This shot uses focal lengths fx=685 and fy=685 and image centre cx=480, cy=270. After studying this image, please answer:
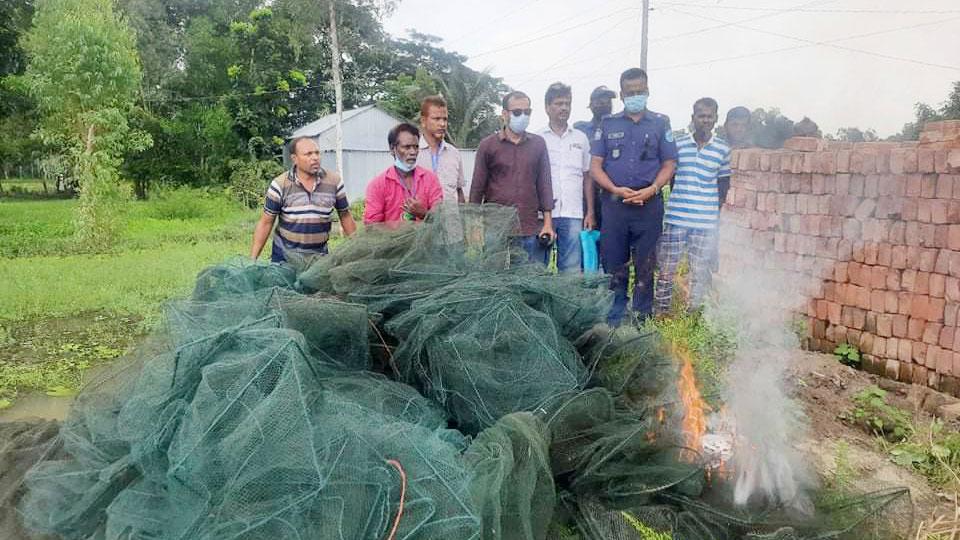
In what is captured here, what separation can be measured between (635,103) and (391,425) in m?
3.67

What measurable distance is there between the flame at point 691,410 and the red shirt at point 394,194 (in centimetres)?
213

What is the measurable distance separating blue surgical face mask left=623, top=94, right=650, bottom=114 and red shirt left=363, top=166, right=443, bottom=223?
5.48 ft

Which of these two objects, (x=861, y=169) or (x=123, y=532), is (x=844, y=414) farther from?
(x=123, y=532)

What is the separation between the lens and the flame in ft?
10.5

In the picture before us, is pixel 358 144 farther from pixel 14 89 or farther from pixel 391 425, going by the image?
pixel 391 425

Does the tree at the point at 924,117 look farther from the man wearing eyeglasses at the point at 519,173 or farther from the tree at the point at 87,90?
the tree at the point at 87,90

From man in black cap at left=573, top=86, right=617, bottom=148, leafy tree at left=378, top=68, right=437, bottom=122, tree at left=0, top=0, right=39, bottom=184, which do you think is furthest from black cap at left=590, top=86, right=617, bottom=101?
leafy tree at left=378, top=68, right=437, bottom=122

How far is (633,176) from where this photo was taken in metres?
5.24

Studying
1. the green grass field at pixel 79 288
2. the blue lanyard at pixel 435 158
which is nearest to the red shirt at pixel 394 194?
the blue lanyard at pixel 435 158

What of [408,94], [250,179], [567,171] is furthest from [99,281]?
[408,94]

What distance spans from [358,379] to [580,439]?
0.94m

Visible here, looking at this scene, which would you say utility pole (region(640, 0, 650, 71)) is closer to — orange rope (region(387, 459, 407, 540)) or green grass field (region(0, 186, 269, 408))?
green grass field (region(0, 186, 269, 408))

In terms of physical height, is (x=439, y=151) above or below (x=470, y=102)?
below

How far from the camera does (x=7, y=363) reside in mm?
5828
